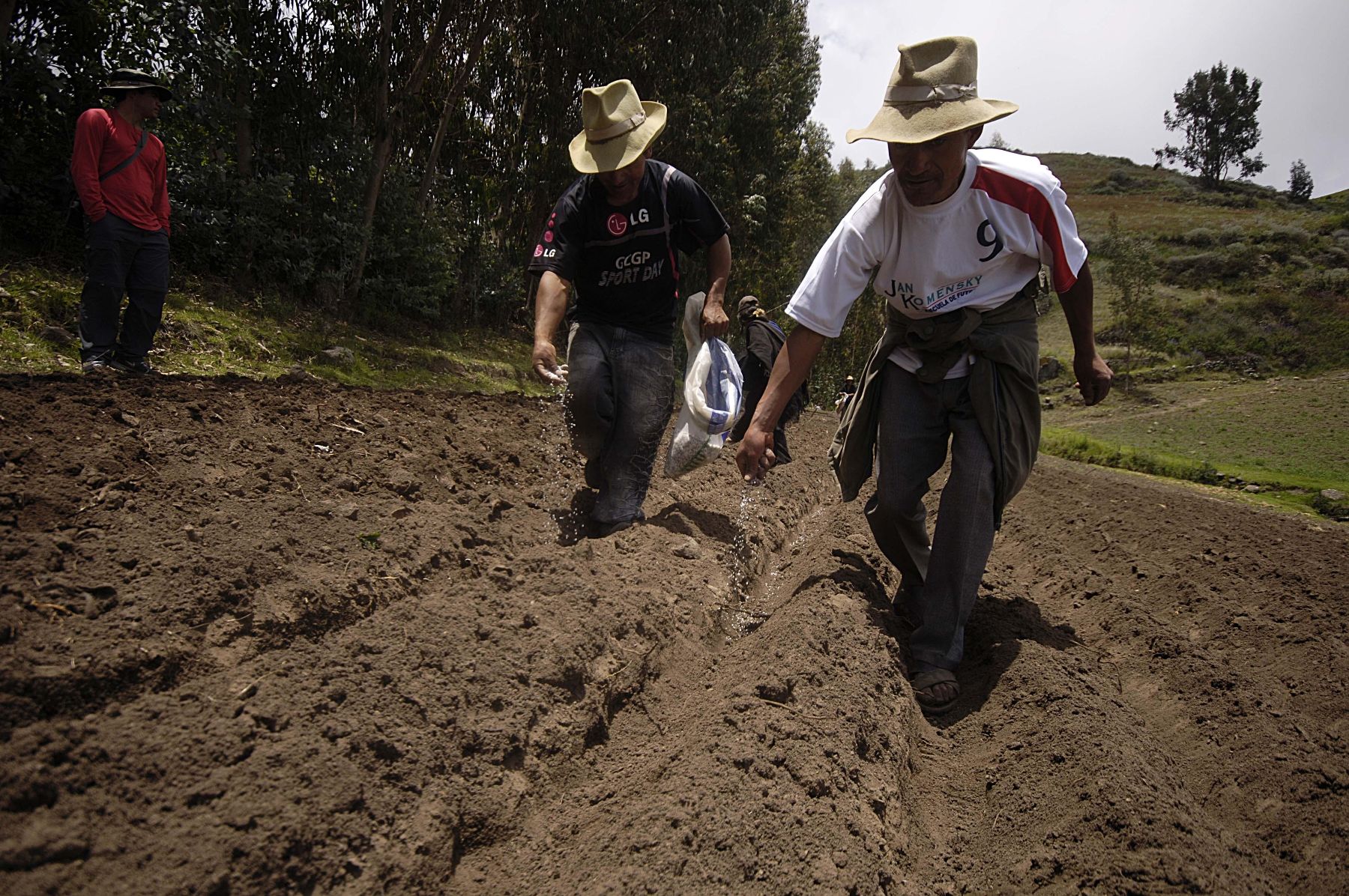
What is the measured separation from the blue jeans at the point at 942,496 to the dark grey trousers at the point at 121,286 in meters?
4.72

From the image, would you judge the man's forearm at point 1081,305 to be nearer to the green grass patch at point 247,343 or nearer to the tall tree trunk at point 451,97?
the green grass patch at point 247,343

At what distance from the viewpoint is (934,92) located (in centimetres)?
322

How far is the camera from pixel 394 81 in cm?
1171

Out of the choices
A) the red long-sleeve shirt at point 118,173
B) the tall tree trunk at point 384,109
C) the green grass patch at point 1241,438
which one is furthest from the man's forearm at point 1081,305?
the tall tree trunk at point 384,109

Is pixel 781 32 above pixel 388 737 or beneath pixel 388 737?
above

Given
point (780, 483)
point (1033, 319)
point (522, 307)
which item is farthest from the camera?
point (522, 307)

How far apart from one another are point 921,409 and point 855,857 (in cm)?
196

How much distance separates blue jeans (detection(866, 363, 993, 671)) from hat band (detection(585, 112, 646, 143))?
69.8 inches

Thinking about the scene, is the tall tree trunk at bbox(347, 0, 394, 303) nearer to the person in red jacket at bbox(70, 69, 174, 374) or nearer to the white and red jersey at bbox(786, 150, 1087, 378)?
the person in red jacket at bbox(70, 69, 174, 374)

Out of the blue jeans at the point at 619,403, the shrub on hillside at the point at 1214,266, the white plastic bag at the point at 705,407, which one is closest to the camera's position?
the blue jeans at the point at 619,403

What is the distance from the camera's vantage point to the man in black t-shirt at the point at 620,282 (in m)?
4.54

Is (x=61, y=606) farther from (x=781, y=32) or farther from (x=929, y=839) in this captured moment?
(x=781, y=32)

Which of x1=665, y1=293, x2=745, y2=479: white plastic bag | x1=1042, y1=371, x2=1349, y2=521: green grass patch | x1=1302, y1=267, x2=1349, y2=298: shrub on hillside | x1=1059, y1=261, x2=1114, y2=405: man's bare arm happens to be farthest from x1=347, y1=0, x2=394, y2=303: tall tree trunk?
x1=1302, y1=267, x2=1349, y2=298: shrub on hillside

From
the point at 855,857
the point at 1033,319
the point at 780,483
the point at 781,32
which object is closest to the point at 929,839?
the point at 855,857
